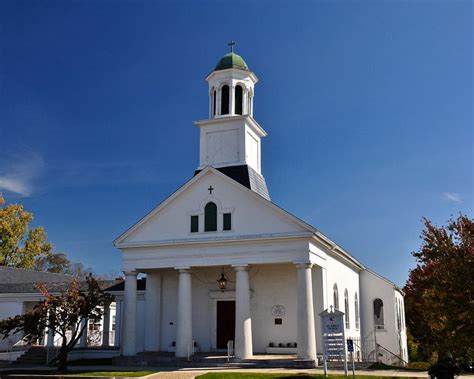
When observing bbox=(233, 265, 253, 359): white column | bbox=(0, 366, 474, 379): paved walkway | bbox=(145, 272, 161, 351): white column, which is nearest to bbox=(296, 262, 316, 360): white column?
bbox=(0, 366, 474, 379): paved walkway

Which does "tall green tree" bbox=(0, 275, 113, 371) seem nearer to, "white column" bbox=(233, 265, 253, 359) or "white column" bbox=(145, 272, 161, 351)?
"white column" bbox=(145, 272, 161, 351)

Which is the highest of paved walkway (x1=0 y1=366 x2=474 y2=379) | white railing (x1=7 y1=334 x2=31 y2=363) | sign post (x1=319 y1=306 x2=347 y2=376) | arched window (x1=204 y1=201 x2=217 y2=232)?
arched window (x1=204 y1=201 x2=217 y2=232)

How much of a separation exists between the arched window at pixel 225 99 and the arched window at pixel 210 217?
7386mm

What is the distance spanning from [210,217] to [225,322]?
603 centimetres

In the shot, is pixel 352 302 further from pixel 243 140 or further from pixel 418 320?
pixel 418 320

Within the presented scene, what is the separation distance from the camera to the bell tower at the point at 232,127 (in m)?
31.6

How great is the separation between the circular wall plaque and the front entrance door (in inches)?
90.0

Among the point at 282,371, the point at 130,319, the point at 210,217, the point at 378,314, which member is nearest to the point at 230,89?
the point at 210,217

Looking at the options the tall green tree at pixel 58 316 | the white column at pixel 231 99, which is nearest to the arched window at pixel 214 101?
the white column at pixel 231 99

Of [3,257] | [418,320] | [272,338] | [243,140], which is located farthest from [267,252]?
[3,257]

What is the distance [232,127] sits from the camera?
106 feet

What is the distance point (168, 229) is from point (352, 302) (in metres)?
14.1

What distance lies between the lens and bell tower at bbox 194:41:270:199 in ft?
104

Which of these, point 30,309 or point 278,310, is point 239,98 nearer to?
point 278,310
